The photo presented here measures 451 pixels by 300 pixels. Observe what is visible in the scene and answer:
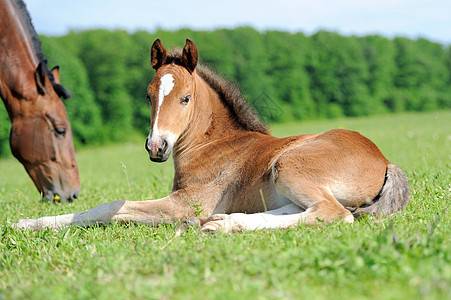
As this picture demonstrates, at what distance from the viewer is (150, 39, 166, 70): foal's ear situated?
4617mm

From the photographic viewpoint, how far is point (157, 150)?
387 cm

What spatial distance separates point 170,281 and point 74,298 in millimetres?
482

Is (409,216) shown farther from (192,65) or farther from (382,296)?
(192,65)

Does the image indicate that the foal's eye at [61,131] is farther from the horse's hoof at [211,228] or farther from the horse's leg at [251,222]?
the horse's hoof at [211,228]

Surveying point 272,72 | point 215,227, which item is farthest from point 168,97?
point 272,72

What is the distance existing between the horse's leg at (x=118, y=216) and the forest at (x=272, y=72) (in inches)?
445

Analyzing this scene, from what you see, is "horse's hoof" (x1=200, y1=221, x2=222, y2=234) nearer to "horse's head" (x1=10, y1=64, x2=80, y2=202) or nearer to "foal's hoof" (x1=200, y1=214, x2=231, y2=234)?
"foal's hoof" (x1=200, y1=214, x2=231, y2=234)

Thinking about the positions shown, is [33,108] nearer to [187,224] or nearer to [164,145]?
[164,145]

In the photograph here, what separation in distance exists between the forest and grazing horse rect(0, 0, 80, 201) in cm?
945

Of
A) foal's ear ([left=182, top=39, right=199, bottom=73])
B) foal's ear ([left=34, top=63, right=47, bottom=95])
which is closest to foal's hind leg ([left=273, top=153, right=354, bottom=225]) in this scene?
foal's ear ([left=182, top=39, right=199, bottom=73])

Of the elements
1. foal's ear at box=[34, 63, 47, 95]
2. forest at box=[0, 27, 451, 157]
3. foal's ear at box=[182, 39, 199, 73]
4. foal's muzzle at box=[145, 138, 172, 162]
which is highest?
foal's ear at box=[182, 39, 199, 73]

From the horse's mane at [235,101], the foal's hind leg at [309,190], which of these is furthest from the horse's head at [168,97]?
the foal's hind leg at [309,190]

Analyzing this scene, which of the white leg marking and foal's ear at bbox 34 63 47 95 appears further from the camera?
foal's ear at bbox 34 63 47 95

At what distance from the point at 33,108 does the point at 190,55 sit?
8.55ft
